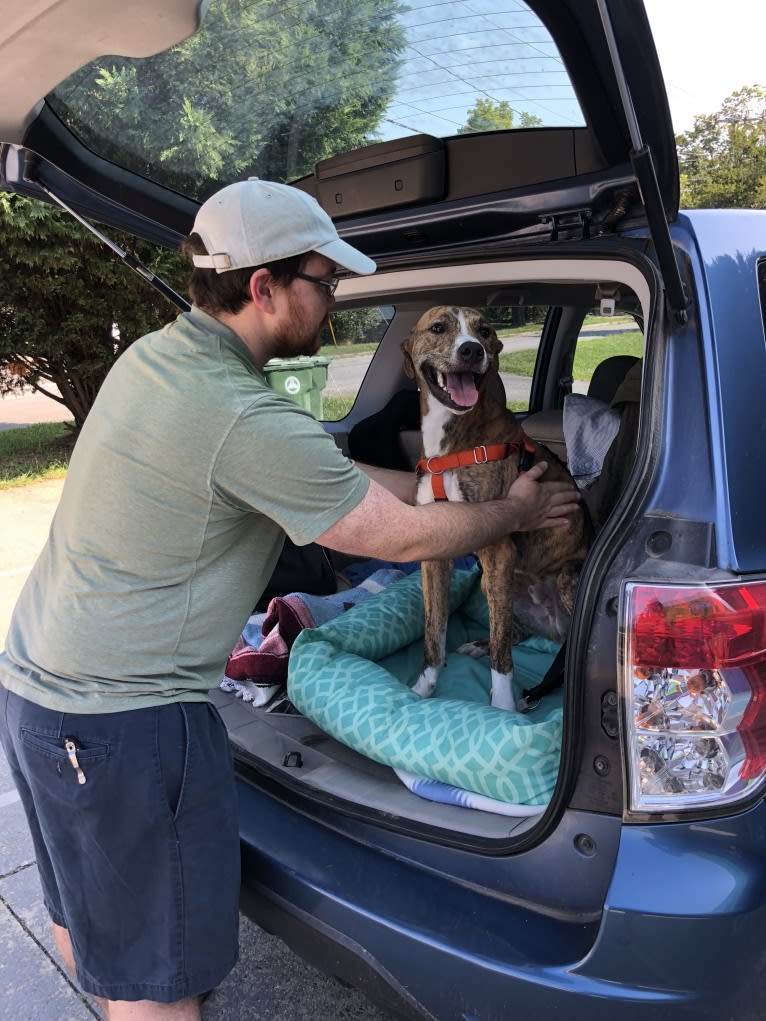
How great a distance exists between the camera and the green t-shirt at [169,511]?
161cm

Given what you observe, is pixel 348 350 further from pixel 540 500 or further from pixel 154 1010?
pixel 154 1010

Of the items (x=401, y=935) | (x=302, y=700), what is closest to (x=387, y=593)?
(x=302, y=700)

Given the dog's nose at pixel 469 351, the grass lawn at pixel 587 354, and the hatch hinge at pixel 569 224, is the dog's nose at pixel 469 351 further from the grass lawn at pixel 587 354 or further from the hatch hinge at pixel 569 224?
the hatch hinge at pixel 569 224

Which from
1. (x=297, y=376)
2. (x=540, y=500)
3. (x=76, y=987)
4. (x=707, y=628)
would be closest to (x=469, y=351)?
(x=540, y=500)

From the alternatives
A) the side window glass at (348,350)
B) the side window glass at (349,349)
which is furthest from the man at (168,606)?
the side window glass at (349,349)

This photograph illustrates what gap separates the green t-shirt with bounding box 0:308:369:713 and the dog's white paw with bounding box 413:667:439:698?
1294 mm

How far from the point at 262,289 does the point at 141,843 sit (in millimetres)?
1185

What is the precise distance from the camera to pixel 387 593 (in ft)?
10.7

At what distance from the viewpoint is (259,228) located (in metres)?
1.74

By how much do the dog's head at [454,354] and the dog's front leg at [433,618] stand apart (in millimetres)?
576

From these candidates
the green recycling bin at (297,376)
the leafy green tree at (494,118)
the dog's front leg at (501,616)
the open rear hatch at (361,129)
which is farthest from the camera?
the green recycling bin at (297,376)

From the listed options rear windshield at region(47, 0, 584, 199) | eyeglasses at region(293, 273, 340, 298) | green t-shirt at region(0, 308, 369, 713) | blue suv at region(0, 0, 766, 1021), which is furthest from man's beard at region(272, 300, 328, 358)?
rear windshield at region(47, 0, 584, 199)

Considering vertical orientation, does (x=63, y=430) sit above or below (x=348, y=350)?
below

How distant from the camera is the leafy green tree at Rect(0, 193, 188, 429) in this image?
848cm
